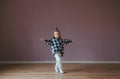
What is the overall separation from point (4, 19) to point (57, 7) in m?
1.30

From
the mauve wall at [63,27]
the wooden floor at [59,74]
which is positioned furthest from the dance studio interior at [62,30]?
the wooden floor at [59,74]

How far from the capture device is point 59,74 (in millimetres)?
4332

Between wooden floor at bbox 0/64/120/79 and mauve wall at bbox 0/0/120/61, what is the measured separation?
358mm

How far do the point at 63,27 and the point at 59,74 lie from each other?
57.4 inches

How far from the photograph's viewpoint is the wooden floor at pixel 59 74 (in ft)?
13.6

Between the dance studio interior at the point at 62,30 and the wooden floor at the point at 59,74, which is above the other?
the dance studio interior at the point at 62,30

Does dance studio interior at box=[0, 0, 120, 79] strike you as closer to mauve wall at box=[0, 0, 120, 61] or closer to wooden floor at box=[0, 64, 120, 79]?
mauve wall at box=[0, 0, 120, 61]

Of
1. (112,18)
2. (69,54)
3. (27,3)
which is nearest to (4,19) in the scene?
(27,3)

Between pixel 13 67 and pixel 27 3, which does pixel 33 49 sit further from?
pixel 27 3

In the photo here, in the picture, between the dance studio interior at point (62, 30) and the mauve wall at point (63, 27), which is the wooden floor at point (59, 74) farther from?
the mauve wall at point (63, 27)

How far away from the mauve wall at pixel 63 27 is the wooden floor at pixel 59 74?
1.17ft

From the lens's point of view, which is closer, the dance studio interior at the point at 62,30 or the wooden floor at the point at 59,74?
the wooden floor at the point at 59,74

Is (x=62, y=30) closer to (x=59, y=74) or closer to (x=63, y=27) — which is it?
(x=63, y=27)

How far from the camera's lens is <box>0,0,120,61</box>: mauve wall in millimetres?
5395
